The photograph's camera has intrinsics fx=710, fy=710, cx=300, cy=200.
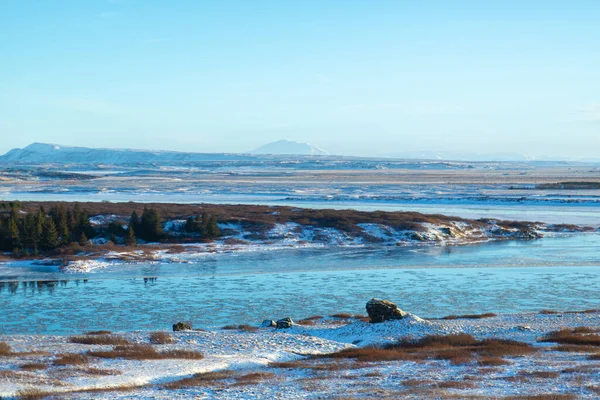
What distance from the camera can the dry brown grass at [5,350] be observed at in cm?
1842

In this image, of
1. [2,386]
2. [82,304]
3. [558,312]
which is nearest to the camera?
[2,386]

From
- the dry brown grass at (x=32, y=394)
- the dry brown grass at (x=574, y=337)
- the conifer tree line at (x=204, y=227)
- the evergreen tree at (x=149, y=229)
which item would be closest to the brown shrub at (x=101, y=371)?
the dry brown grass at (x=32, y=394)

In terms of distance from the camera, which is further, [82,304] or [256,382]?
[82,304]

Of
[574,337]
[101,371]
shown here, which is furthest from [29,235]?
[574,337]

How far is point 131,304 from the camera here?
29.2 metres

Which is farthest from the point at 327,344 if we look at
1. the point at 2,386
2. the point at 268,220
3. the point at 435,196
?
the point at 435,196

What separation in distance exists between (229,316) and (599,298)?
614 inches

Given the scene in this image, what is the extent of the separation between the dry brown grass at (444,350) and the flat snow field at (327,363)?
0.03m

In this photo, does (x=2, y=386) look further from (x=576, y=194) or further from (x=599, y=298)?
(x=576, y=194)

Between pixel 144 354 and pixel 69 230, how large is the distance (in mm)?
30018

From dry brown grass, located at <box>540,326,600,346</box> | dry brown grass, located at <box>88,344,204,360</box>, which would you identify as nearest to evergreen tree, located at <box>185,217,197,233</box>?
dry brown grass, located at <box>88,344,204,360</box>

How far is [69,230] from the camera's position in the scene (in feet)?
153

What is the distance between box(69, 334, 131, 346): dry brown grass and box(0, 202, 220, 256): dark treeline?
22342 mm

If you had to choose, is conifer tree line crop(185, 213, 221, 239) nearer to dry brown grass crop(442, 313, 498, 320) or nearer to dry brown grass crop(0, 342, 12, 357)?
dry brown grass crop(442, 313, 498, 320)
